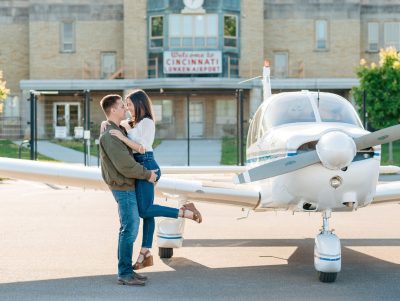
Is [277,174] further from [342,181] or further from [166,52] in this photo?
[166,52]

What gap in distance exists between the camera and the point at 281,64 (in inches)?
1896

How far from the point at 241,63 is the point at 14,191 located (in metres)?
26.2

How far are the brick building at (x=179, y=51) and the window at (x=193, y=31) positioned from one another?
56mm

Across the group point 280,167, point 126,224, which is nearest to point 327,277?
point 280,167

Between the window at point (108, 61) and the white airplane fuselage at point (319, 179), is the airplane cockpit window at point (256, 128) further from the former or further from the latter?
the window at point (108, 61)

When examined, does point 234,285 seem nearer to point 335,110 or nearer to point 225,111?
point 335,110

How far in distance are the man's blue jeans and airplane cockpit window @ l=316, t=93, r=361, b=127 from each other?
8.58 feet

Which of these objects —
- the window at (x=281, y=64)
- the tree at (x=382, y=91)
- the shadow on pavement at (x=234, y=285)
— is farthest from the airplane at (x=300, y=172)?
the window at (x=281, y=64)

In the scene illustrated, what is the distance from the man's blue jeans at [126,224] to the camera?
8.12 metres

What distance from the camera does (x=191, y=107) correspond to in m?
45.8

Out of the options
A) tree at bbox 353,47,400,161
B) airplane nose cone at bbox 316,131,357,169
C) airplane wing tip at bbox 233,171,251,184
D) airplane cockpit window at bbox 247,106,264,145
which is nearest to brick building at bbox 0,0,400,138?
tree at bbox 353,47,400,161

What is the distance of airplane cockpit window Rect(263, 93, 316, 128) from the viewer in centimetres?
952

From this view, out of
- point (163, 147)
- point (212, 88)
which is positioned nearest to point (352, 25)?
point (212, 88)

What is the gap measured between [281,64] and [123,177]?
40.8m
